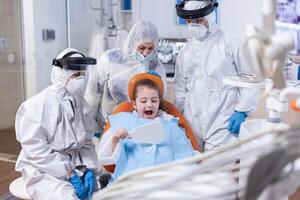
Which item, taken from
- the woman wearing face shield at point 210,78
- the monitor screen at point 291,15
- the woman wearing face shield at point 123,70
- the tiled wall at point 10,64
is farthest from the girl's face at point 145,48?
the tiled wall at point 10,64

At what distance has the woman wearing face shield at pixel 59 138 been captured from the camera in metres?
1.62

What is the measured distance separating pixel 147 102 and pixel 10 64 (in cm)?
211

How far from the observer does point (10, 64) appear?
3508 mm

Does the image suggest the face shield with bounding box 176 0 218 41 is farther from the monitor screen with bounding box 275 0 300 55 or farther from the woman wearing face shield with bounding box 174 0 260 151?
the monitor screen with bounding box 275 0 300 55

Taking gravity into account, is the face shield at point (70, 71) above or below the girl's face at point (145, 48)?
below

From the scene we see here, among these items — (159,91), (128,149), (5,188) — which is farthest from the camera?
(5,188)

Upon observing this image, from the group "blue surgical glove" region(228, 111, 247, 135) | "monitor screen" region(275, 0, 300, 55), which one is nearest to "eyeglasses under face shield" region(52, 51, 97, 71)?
"blue surgical glove" region(228, 111, 247, 135)

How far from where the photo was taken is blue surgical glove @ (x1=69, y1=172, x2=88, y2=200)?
1.59 meters

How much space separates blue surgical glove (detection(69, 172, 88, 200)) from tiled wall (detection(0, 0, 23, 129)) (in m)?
2.10

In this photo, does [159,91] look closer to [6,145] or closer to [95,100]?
[95,100]

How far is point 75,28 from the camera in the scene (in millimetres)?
3797

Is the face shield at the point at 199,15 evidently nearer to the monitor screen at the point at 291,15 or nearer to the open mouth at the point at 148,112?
the open mouth at the point at 148,112

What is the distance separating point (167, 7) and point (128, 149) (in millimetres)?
2618

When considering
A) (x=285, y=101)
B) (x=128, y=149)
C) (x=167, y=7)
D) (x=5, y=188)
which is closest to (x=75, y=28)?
(x=167, y=7)
